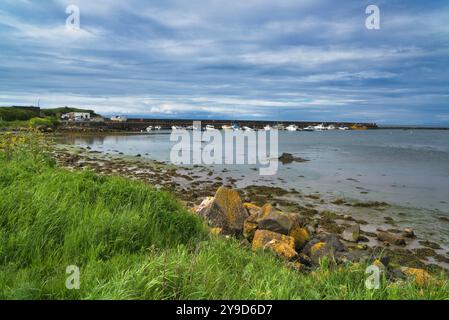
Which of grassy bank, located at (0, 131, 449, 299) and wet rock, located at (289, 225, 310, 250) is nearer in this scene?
grassy bank, located at (0, 131, 449, 299)

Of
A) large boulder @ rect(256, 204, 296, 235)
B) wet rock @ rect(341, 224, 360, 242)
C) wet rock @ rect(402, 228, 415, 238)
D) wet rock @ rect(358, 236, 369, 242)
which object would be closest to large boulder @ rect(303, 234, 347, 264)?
large boulder @ rect(256, 204, 296, 235)

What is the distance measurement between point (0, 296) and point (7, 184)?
4121 millimetres

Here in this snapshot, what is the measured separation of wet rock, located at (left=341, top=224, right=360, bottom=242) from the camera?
10.8 m

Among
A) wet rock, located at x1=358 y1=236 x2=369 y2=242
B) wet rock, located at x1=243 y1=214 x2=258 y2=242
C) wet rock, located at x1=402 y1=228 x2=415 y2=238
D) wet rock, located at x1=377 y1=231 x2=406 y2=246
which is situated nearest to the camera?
wet rock, located at x1=243 y1=214 x2=258 y2=242

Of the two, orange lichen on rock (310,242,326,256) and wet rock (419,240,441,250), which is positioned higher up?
orange lichen on rock (310,242,326,256)

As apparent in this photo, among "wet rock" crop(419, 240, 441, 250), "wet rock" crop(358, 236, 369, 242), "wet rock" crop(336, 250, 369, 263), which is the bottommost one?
"wet rock" crop(419, 240, 441, 250)

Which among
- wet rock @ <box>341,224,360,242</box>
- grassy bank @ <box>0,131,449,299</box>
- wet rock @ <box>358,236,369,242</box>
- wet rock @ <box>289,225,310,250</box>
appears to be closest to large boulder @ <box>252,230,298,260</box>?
wet rock @ <box>289,225,310,250</box>

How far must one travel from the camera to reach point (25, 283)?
339cm

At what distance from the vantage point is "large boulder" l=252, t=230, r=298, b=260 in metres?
7.94

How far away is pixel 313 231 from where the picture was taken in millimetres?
11633

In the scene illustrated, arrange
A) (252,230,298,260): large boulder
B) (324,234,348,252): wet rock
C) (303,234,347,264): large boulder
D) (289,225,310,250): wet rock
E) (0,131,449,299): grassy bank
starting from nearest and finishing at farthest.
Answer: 1. (0,131,449,299): grassy bank
2. (252,230,298,260): large boulder
3. (303,234,347,264): large boulder
4. (324,234,348,252): wet rock
5. (289,225,310,250): wet rock

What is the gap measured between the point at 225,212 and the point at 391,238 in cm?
542

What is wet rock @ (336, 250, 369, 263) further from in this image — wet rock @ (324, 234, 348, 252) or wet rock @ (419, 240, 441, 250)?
wet rock @ (419, 240, 441, 250)

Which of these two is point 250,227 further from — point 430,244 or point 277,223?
point 430,244
